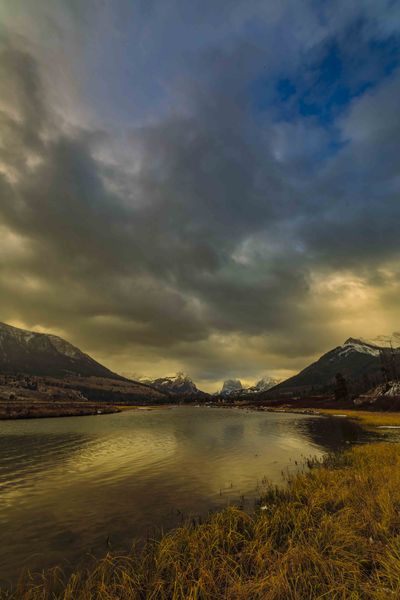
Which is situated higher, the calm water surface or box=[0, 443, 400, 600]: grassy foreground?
box=[0, 443, 400, 600]: grassy foreground

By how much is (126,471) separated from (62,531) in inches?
624

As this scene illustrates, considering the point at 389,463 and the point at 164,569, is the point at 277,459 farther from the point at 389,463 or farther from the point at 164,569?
the point at 164,569

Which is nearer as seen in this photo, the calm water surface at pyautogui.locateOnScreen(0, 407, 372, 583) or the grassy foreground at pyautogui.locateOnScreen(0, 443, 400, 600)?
the grassy foreground at pyautogui.locateOnScreen(0, 443, 400, 600)

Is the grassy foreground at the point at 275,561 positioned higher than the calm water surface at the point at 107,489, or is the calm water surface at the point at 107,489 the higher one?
the grassy foreground at the point at 275,561

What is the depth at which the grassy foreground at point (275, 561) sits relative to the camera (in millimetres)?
9242

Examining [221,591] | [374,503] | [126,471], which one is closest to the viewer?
[221,591]

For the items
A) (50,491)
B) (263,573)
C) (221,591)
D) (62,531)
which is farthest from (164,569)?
(50,491)

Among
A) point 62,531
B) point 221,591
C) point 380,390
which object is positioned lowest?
point 62,531

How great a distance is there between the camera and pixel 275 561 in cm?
1110

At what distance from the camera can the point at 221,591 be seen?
10.1 metres

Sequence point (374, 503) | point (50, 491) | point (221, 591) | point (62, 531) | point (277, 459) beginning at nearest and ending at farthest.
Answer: point (221, 591), point (374, 503), point (62, 531), point (50, 491), point (277, 459)

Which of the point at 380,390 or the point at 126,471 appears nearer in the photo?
the point at 126,471

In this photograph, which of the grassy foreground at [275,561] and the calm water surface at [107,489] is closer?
the grassy foreground at [275,561]

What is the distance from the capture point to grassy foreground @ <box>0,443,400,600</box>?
9.24 m
